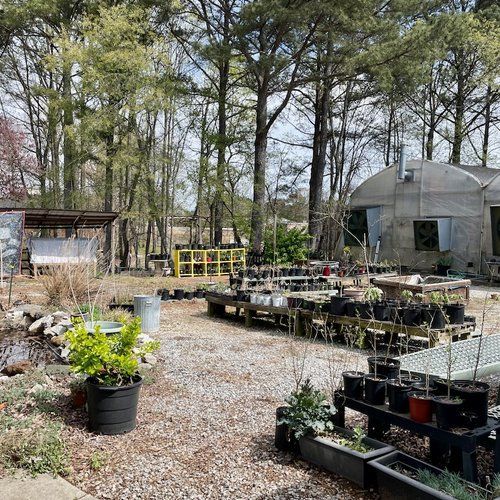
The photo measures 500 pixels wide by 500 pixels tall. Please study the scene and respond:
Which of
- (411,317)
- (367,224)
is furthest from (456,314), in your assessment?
(367,224)

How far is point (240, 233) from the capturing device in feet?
65.2

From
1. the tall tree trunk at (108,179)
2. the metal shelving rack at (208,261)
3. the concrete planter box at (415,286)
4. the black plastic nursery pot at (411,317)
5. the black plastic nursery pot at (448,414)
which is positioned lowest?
the black plastic nursery pot at (448,414)

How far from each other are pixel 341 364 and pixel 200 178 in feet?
44.1

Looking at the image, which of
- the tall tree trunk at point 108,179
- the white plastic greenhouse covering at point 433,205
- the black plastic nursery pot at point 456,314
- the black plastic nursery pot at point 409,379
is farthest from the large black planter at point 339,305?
the tall tree trunk at point 108,179

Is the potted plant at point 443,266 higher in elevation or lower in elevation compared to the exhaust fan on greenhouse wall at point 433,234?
lower

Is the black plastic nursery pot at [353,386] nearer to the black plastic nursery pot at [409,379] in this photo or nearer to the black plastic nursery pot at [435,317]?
the black plastic nursery pot at [409,379]

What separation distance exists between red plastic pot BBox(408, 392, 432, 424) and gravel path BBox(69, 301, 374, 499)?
507mm

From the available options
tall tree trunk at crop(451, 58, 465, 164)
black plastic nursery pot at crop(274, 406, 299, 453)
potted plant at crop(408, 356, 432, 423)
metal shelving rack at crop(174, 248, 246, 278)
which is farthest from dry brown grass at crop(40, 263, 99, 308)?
tall tree trunk at crop(451, 58, 465, 164)

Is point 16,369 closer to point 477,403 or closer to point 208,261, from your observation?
→ point 477,403

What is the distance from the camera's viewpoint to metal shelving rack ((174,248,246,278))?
14626mm

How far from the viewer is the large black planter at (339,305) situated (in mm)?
6336

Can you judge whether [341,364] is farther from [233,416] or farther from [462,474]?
[462,474]

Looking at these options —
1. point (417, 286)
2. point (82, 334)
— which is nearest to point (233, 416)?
point (82, 334)

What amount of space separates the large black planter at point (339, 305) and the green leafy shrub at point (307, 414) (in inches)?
132
